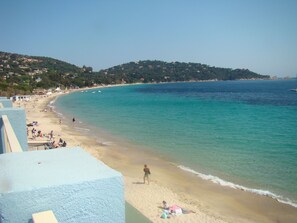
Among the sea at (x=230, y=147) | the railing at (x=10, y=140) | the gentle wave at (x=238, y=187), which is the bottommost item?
the gentle wave at (x=238, y=187)

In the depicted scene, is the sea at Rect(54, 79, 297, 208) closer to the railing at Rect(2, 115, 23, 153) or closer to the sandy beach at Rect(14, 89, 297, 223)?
the sandy beach at Rect(14, 89, 297, 223)

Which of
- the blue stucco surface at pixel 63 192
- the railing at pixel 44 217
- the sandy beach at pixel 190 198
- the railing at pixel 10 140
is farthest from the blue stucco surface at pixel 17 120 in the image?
the sandy beach at pixel 190 198

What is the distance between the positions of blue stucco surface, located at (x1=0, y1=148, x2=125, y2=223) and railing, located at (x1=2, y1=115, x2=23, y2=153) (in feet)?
6.48

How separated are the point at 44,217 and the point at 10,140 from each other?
315cm

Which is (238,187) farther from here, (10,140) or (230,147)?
(10,140)

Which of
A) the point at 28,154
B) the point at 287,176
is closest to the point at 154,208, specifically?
the point at 287,176

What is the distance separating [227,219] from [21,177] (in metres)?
11.9

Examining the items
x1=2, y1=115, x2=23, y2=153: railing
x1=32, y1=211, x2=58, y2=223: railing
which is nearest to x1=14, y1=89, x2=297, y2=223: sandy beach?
x1=2, y1=115, x2=23, y2=153: railing

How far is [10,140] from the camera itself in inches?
179

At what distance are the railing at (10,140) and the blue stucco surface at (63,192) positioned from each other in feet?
6.48

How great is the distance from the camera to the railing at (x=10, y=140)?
4.20 meters

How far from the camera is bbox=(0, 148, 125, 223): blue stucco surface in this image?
1.80 metres

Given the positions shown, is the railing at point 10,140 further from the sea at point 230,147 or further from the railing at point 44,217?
the sea at point 230,147

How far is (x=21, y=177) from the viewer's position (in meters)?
2.00
